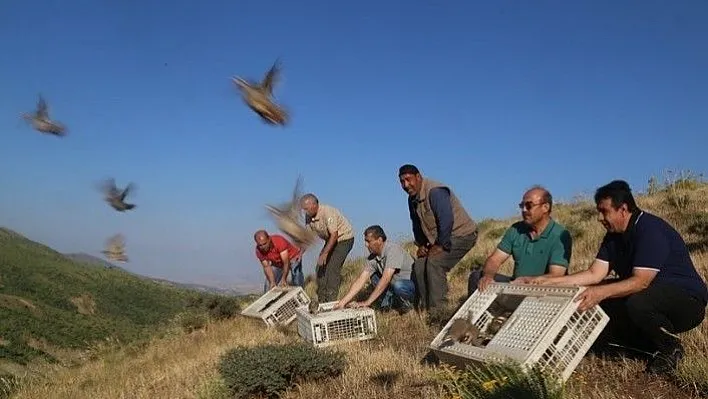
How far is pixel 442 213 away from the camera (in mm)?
7297

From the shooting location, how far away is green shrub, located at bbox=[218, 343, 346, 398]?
5.15 metres

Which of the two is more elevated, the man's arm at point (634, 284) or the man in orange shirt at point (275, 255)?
the man in orange shirt at point (275, 255)

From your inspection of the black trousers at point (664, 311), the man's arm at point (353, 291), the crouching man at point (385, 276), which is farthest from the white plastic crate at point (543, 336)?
the crouching man at point (385, 276)

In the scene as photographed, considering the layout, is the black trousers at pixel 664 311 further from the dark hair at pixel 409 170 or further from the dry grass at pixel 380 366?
the dark hair at pixel 409 170

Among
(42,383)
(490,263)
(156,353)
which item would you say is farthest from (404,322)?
(42,383)

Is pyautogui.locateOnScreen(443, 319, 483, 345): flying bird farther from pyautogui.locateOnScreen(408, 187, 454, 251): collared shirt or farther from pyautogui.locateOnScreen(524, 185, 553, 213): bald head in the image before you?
pyautogui.locateOnScreen(408, 187, 454, 251): collared shirt

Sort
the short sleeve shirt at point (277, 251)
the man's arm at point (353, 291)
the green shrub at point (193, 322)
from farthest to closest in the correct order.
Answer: the green shrub at point (193, 322) < the short sleeve shirt at point (277, 251) < the man's arm at point (353, 291)

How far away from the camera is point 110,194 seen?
9.95m

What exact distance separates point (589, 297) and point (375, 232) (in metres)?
3.90

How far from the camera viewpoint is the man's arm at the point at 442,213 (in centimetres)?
730

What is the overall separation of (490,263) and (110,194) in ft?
22.0

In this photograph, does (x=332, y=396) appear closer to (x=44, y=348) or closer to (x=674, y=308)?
(x=674, y=308)

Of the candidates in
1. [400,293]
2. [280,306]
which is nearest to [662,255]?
[400,293]

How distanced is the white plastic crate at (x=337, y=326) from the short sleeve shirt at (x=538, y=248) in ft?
5.92
